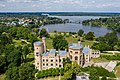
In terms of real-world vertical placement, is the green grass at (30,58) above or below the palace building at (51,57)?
below

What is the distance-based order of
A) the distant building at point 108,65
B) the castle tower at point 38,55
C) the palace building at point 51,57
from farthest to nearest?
the palace building at point 51,57 → the castle tower at point 38,55 → the distant building at point 108,65

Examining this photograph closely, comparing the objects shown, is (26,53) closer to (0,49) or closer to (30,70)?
(0,49)

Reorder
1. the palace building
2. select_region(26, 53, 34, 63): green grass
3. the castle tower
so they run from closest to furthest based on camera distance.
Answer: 1. the castle tower
2. the palace building
3. select_region(26, 53, 34, 63): green grass

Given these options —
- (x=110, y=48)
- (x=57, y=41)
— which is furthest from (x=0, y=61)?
(x=110, y=48)

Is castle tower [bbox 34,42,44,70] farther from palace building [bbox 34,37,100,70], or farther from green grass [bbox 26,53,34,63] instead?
green grass [bbox 26,53,34,63]

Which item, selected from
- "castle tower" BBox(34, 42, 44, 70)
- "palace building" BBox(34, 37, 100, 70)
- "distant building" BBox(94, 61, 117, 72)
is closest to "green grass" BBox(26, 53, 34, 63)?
"castle tower" BBox(34, 42, 44, 70)

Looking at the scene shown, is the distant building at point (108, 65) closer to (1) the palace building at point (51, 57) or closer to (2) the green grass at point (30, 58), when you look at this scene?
(1) the palace building at point (51, 57)

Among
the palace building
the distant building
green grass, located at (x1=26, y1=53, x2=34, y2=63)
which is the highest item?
the palace building

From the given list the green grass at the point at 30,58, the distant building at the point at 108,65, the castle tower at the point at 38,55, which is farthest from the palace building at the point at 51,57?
the green grass at the point at 30,58

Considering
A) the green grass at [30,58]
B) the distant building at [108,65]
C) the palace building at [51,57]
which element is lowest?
the green grass at [30,58]

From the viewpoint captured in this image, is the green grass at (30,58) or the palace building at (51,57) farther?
the green grass at (30,58)

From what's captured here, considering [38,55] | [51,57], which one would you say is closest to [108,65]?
[51,57]
